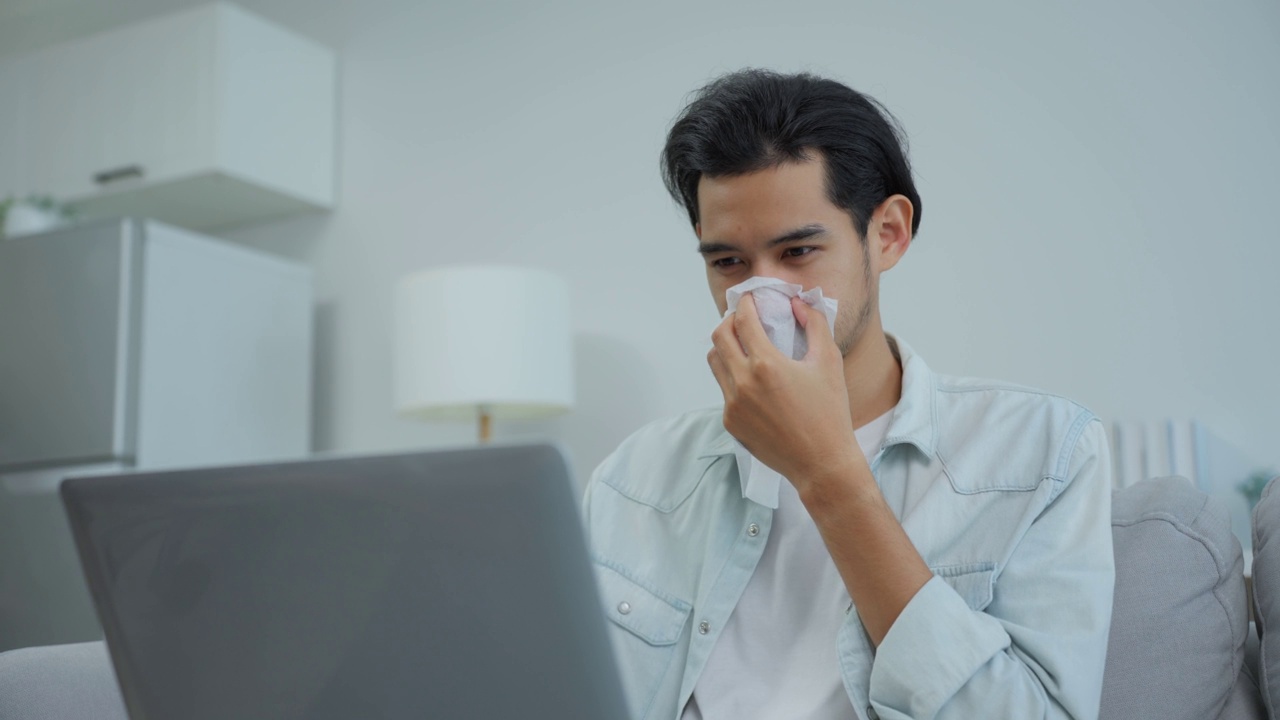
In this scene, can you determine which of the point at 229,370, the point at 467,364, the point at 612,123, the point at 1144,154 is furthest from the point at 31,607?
the point at 1144,154

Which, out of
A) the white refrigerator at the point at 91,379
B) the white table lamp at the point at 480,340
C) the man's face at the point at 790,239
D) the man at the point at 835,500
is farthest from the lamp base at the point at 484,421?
the man's face at the point at 790,239

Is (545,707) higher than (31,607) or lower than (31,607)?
higher

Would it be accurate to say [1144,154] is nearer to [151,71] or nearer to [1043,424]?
[1043,424]

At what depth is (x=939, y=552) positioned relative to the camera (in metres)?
1.19

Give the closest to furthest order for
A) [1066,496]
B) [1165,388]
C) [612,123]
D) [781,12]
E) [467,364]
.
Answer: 1. [1066,496]
2. [1165,388]
3. [467,364]
4. [781,12]
5. [612,123]

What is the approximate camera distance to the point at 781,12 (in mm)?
2729

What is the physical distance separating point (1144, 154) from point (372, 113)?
80.4 inches

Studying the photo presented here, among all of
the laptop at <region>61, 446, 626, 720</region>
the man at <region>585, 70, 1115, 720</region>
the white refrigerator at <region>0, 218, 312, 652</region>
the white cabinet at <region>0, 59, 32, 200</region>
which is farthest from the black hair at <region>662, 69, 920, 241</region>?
the white cabinet at <region>0, 59, 32, 200</region>

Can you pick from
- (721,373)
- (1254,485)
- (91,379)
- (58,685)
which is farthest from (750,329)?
(91,379)

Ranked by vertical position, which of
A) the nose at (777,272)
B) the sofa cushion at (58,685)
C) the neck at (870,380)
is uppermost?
the nose at (777,272)

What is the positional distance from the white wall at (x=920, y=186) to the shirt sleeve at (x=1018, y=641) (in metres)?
1.28

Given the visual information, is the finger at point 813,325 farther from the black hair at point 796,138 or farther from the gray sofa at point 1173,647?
the gray sofa at point 1173,647

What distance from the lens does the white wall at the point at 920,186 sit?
2.27 metres

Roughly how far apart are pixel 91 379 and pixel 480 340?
973mm
